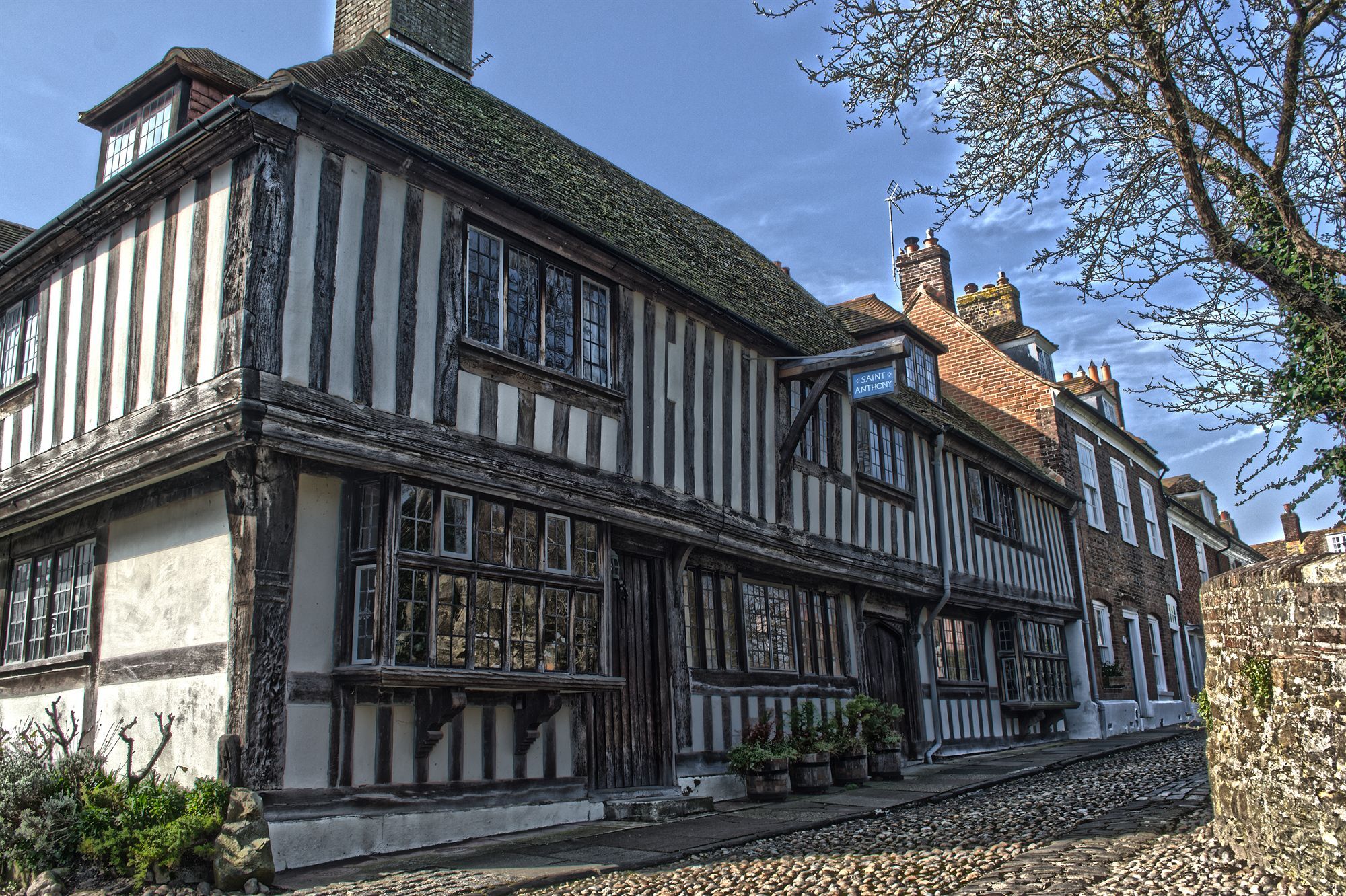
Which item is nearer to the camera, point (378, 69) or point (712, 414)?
point (378, 69)

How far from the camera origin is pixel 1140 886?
4.88 m

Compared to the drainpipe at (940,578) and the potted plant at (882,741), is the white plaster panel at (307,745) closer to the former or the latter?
the potted plant at (882,741)

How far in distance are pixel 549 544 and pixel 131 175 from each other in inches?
154

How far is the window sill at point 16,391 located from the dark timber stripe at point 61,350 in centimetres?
33

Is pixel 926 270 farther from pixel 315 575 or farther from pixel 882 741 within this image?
pixel 315 575

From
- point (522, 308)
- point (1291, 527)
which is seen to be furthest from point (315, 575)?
point (1291, 527)

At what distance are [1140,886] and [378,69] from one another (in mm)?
8137

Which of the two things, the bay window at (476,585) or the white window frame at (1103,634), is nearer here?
the bay window at (476,585)

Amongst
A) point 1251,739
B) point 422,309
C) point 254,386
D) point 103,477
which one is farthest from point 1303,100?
point 103,477

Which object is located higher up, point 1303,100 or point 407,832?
point 1303,100

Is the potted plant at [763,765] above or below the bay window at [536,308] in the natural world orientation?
below

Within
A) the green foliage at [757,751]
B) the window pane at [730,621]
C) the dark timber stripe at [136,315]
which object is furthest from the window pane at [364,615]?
the window pane at [730,621]

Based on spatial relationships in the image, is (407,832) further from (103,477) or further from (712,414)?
(712,414)

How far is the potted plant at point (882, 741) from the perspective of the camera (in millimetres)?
10859
